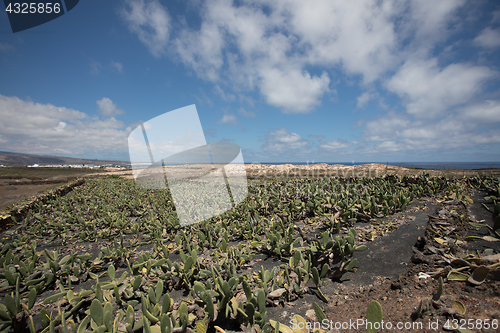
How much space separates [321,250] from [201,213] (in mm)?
3432

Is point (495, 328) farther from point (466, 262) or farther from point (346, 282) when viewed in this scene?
point (346, 282)

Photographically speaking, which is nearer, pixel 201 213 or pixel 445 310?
pixel 445 310

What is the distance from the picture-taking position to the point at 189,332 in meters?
1.40

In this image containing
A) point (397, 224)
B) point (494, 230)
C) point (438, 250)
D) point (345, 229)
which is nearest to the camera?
point (438, 250)

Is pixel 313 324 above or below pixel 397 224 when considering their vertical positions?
below

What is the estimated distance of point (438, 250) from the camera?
1.97m

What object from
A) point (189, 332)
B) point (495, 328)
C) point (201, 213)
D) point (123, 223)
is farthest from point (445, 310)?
point (123, 223)

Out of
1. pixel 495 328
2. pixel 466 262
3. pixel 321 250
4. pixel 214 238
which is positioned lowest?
pixel 214 238

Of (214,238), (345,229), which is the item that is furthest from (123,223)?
(345,229)

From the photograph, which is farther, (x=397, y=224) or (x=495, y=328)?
(x=397, y=224)

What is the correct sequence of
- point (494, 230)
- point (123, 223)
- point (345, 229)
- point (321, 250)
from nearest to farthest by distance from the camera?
point (494, 230)
point (321, 250)
point (345, 229)
point (123, 223)

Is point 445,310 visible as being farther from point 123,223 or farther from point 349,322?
point 123,223

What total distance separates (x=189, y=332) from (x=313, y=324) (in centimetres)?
92

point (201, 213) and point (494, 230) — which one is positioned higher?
point (494, 230)
